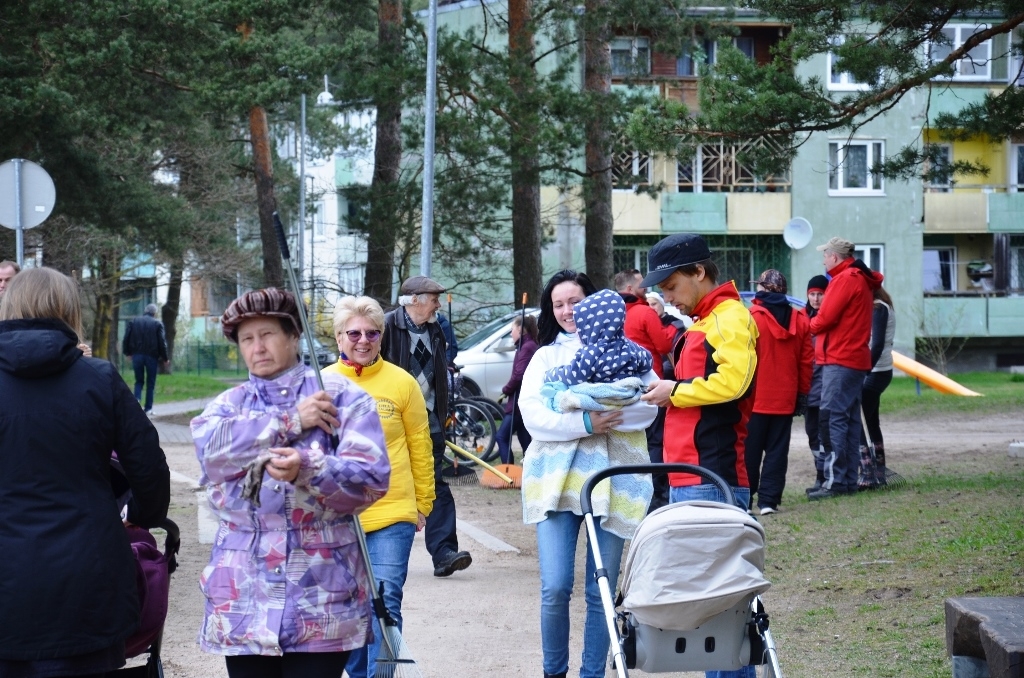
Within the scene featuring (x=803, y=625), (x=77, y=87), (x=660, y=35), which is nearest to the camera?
(x=803, y=625)

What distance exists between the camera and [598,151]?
21.3 m

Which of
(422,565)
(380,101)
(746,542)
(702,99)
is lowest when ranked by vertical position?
(422,565)

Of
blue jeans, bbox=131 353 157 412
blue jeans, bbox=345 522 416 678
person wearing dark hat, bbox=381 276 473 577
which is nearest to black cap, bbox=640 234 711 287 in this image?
blue jeans, bbox=345 522 416 678

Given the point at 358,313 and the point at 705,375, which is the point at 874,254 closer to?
the point at 358,313

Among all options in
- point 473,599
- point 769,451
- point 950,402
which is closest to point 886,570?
point 473,599

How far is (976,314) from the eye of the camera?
4328cm

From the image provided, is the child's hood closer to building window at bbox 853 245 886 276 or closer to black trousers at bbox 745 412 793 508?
black trousers at bbox 745 412 793 508

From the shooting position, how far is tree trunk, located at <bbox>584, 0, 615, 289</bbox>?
20609mm

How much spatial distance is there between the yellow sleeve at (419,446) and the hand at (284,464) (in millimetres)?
2533

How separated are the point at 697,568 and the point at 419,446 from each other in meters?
2.23

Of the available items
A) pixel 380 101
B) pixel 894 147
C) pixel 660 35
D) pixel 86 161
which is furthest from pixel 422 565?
pixel 894 147

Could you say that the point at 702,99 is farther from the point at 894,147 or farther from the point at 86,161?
the point at 894,147

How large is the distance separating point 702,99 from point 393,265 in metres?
16.2

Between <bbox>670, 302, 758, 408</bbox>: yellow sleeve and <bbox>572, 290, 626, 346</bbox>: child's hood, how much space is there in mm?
365
